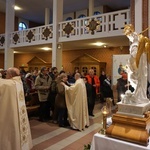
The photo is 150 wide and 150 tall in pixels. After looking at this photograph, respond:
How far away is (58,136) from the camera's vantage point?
442cm

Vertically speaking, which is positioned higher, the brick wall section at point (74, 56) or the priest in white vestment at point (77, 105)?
the brick wall section at point (74, 56)

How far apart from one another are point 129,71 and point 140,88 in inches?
9.4

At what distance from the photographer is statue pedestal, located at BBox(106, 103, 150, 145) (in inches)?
70.8

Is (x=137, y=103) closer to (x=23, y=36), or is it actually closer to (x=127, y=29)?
(x=127, y=29)

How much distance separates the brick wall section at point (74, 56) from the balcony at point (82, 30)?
3.36 metres

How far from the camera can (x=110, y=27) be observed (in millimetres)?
7992

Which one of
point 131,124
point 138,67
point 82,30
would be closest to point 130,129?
point 131,124

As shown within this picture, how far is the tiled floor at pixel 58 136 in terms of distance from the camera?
3850 mm

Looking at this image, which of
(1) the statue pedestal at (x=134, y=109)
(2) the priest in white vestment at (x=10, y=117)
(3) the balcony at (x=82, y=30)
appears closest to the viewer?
(1) the statue pedestal at (x=134, y=109)

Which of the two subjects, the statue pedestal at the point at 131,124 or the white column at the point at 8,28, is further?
the white column at the point at 8,28

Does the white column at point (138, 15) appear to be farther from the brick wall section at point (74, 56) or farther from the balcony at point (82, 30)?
the brick wall section at point (74, 56)

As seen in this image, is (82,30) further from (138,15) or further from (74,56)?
(74,56)

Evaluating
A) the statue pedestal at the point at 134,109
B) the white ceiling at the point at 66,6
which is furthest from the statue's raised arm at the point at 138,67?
the white ceiling at the point at 66,6

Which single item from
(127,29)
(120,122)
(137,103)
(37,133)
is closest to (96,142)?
(120,122)
